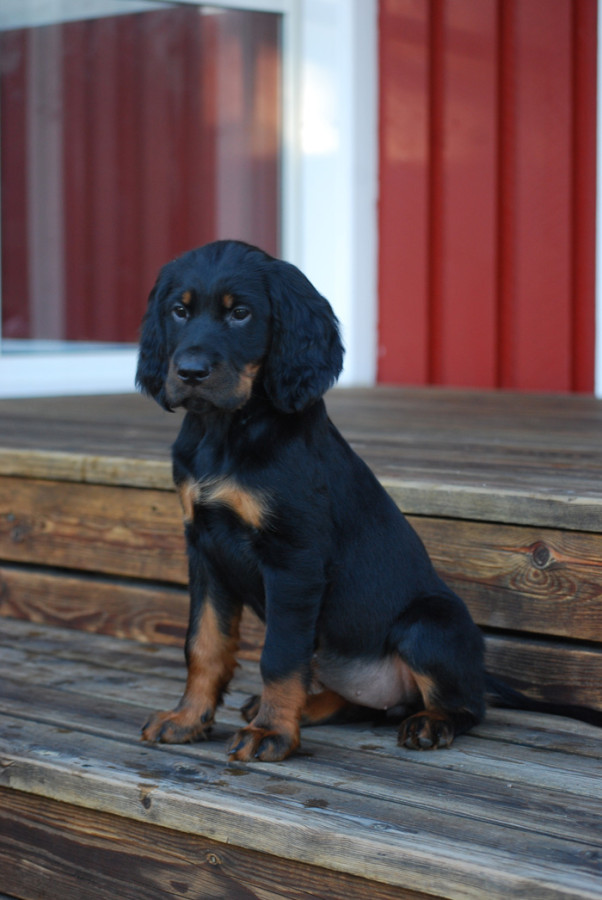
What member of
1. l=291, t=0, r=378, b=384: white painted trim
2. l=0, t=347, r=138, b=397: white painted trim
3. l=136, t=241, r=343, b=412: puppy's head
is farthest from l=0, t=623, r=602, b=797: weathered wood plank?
l=291, t=0, r=378, b=384: white painted trim

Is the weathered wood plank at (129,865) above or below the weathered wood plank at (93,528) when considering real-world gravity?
below

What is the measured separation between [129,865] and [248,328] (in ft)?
3.15

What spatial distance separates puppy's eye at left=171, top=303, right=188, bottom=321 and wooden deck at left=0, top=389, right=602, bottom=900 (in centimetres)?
76

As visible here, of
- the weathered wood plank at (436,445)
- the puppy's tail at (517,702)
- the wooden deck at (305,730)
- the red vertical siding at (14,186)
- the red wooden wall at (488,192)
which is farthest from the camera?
the red vertical siding at (14,186)

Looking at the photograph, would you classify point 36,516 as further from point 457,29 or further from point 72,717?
point 457,29

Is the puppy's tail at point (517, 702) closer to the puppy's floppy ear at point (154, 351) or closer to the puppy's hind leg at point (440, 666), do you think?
the puppy's hind leg at point (440, 666)

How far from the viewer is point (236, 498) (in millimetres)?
2074

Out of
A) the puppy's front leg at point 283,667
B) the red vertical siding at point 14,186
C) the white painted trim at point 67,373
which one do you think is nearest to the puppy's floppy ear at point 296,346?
the puppy's front leg at point 283,667

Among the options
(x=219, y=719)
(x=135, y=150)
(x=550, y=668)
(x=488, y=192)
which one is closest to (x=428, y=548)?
(x=550, y=668)

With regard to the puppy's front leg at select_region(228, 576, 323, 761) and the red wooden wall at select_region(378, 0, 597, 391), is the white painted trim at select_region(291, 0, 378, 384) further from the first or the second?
the puppy's front leg at select_region(228, 576, 323, 761)

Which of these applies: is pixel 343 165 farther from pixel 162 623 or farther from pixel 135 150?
pixel 162 623

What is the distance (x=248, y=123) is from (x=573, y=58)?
5.81 ft

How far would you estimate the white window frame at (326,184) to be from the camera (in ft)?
17.7

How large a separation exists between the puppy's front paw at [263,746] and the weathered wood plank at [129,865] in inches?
8.0
